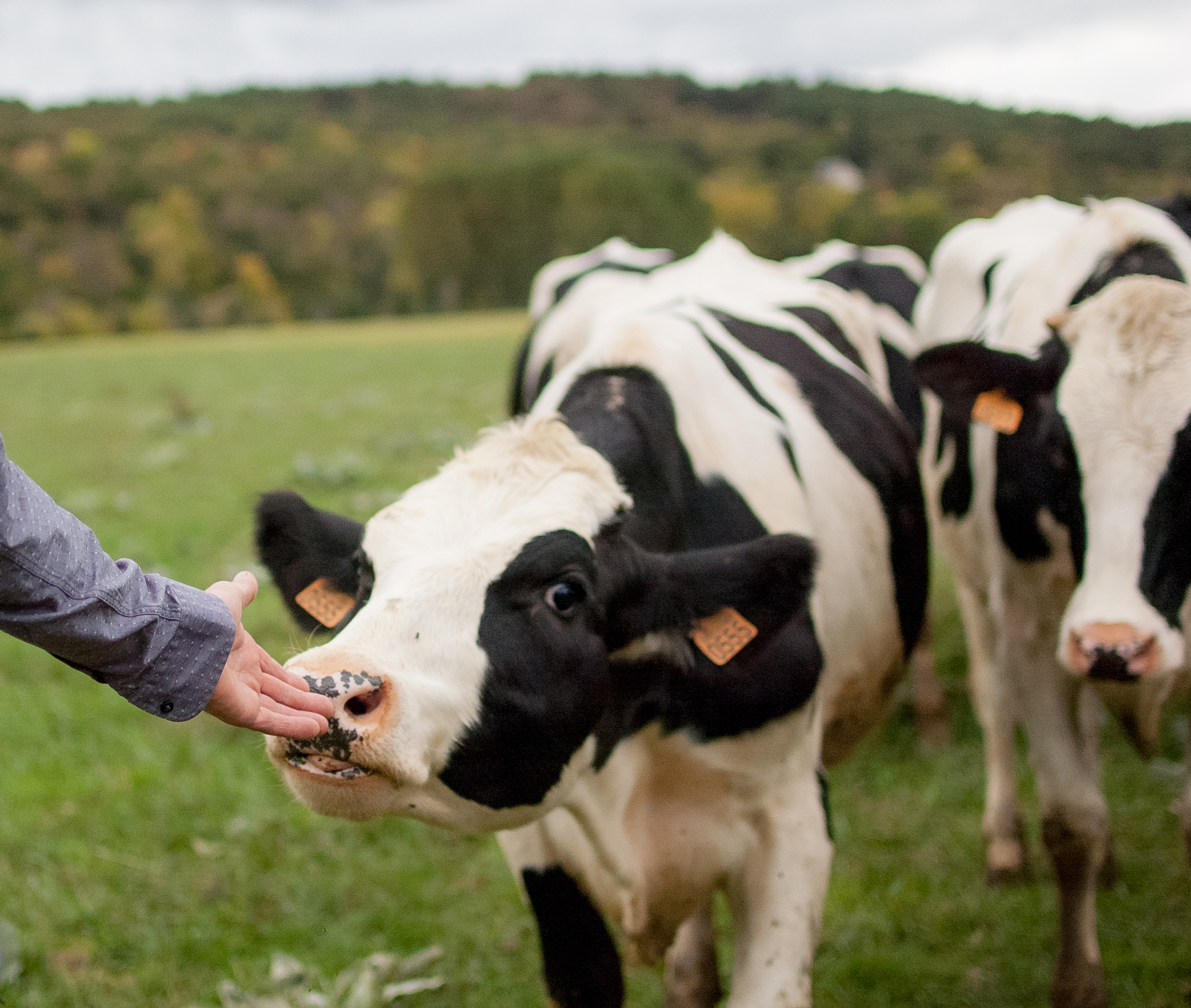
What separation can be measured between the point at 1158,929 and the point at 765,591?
7.70 ft

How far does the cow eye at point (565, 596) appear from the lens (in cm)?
227

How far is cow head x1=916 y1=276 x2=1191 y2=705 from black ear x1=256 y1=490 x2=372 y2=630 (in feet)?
5.91

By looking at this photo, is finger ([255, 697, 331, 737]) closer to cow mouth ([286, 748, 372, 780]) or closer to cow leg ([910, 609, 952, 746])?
cow mouth ([286, 748, 372, 780])

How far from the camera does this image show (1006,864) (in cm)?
433

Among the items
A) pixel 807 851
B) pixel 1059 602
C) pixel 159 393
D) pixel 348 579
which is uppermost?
pixel 348 579

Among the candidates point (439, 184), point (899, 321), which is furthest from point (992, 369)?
point (439, 184)

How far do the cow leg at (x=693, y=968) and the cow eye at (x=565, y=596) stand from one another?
1.57 m

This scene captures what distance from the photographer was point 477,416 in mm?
14977

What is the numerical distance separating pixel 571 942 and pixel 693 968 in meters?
0.74

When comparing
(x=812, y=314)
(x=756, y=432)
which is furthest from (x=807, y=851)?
(x=812, y=314)

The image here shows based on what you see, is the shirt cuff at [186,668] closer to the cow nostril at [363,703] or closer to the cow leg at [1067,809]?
the cow nostril at [363,703]

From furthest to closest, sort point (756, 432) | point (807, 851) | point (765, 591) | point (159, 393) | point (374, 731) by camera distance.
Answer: point (159, 393) → point (756, 432) → point (807, 851) → point (765, 591) → point (374, 731)

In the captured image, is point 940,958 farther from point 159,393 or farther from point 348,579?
point 159,393

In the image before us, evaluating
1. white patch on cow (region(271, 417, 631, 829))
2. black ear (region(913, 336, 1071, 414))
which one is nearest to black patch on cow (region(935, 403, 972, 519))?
black ear (region(913, 336, 1071, 414))
